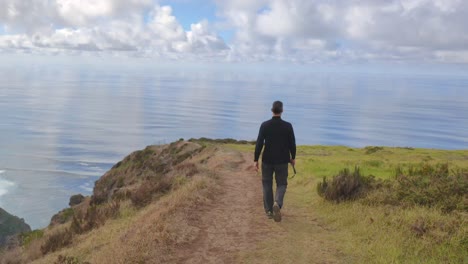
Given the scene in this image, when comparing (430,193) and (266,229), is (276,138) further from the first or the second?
(430,193)

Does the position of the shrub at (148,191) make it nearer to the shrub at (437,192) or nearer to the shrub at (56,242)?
the shrub at (56,242)

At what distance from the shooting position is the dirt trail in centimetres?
820

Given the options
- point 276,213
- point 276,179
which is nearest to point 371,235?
point 276,213

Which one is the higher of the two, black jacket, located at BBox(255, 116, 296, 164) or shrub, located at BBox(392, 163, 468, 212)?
black jacket, located at BBox(255, 116, 296, 164)

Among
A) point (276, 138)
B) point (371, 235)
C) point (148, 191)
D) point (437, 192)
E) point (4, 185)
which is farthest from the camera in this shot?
point (4, 185)

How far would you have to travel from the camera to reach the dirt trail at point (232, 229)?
8195 mm

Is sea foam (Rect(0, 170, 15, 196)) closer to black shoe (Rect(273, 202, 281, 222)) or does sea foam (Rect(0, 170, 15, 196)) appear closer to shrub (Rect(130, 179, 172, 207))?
shrub (Rect(130, 179, 172, 207))

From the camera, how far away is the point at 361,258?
7.76m

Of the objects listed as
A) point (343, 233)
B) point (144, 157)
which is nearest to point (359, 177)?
point (343, 233)

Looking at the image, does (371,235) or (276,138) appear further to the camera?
(276,138)

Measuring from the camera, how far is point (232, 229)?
33.3 ft

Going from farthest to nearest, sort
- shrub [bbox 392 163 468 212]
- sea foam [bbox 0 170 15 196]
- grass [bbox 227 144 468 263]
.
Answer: sea foam [bbox 0 170 15 196] < shrub [bbox 392 163 468 212] < grass [bbox 227 144 468 263]

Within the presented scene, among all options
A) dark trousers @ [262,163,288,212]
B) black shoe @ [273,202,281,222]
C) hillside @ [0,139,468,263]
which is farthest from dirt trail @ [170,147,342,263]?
dark trousers @ [262,163,288,212]

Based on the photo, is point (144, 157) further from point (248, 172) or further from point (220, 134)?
point (220, 134)
